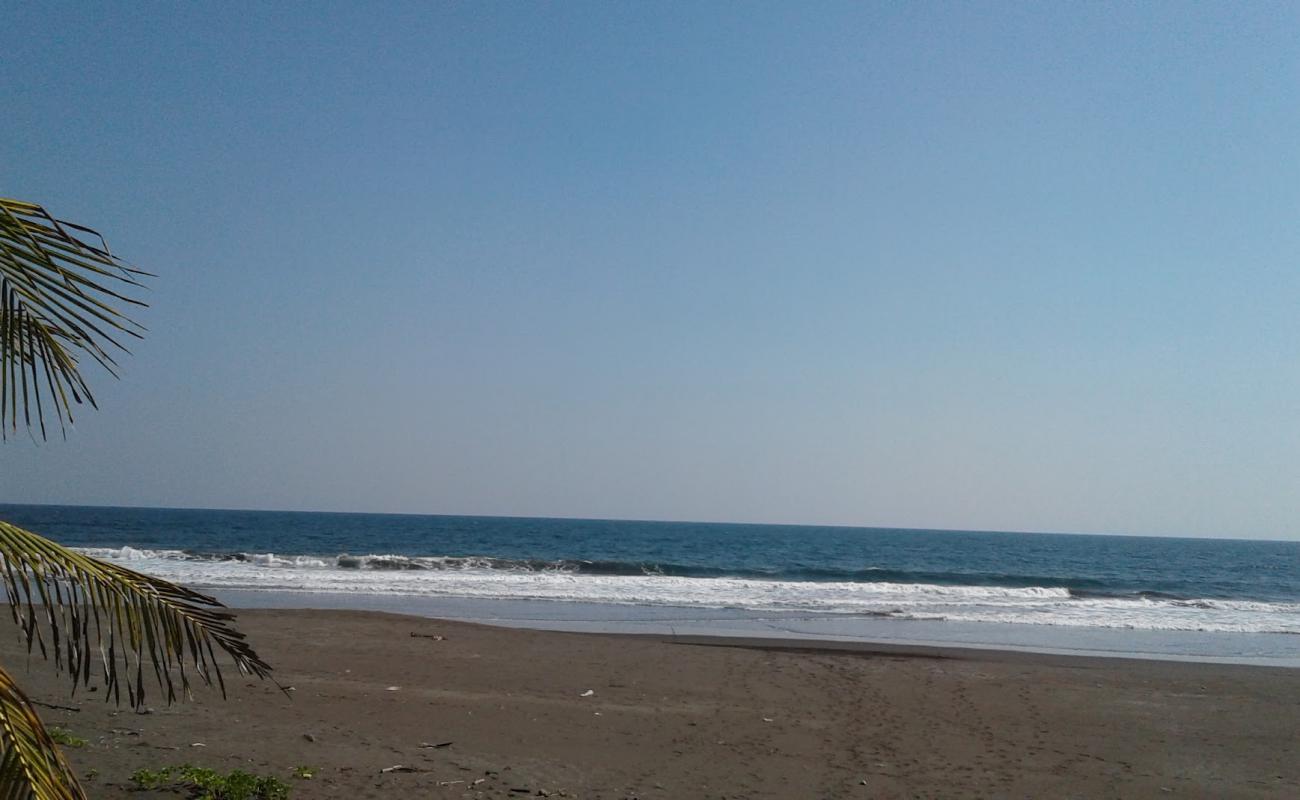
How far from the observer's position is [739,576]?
40156 millimetres

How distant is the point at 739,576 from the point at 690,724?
102 feet

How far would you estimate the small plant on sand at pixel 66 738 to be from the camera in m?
7.05

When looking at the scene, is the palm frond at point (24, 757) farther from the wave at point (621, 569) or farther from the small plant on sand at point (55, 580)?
the wave at point (621, 569)

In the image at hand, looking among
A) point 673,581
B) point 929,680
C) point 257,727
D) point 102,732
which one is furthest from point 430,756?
point 673,581

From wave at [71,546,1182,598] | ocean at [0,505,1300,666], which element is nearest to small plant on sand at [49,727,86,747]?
ocean at [0,505,1300,666]

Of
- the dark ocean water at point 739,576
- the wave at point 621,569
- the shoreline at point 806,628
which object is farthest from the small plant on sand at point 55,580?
the wave at point 621,569

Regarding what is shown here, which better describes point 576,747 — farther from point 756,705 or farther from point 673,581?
point 673,581

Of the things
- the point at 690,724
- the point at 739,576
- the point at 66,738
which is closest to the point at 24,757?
the point at 66,738

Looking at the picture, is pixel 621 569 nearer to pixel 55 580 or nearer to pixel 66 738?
pixel 66 738

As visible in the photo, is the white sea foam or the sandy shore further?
the white sea foam

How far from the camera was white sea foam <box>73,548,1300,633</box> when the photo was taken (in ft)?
76.4

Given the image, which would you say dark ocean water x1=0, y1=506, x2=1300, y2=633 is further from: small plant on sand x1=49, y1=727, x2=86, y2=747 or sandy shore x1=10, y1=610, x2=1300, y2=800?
small plant on sand x1=49, y1=727, x2=86, y2=747

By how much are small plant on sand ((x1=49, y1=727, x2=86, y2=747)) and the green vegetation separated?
3.20 ft

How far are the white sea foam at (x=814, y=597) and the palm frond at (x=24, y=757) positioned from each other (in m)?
21.2
